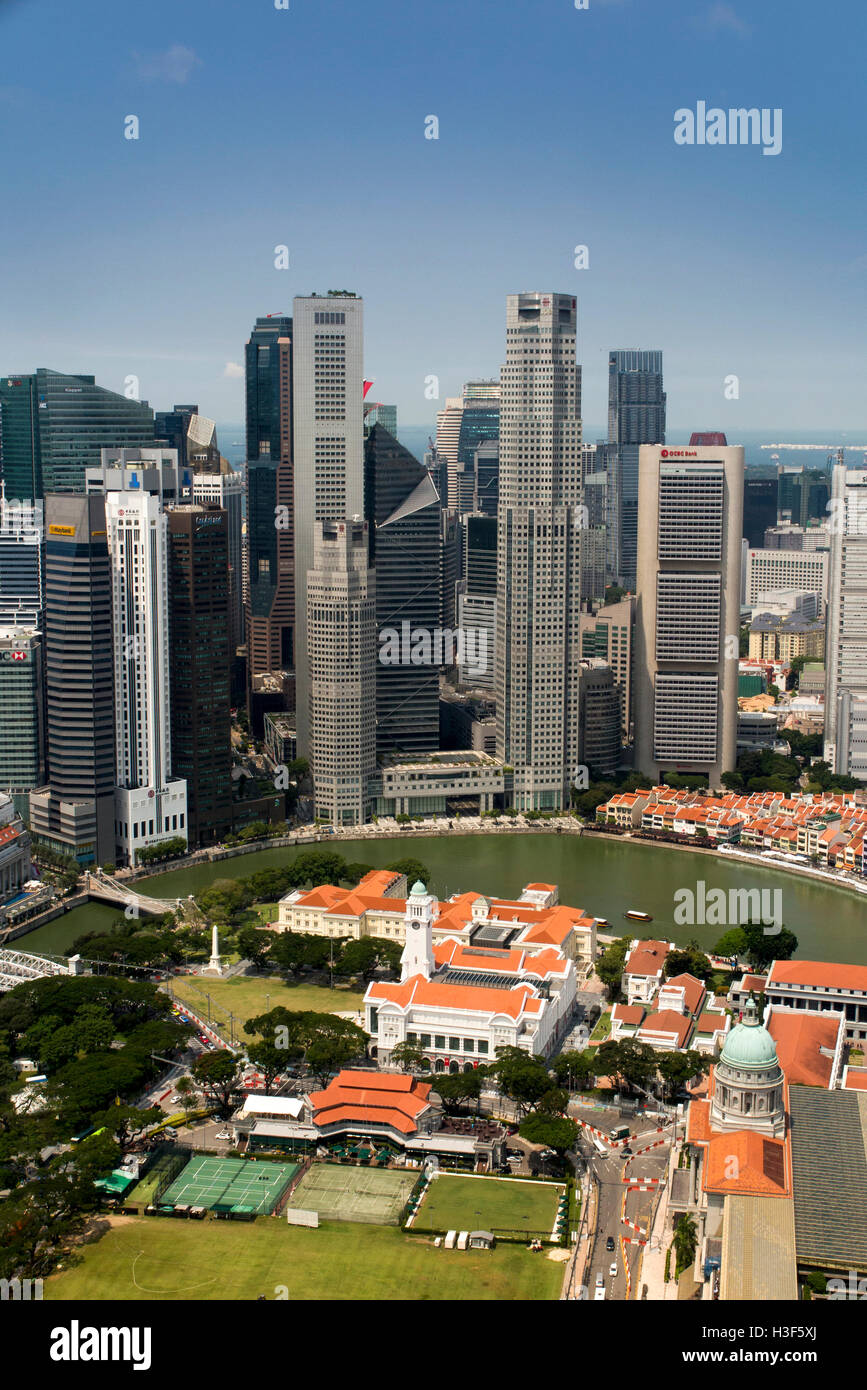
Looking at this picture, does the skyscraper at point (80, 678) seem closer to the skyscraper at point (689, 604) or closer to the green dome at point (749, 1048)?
the skyscraper at point (689, 604)

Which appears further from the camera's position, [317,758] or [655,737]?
[655,737]

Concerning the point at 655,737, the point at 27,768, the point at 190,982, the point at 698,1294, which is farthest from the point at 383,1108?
the point at 655,737

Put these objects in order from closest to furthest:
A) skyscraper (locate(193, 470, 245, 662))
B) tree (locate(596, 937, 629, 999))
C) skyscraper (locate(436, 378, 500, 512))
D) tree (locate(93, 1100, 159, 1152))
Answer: tree (locate(93, 1100, 159, 1152))
tree (locate(596, 937, 629, 999))
skyscraper (locate(193, 470, 245, 662))
skyscraper (locate(436, 378, 500, 512))

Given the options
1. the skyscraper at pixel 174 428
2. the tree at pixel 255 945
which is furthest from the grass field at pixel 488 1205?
the skyscraper at pixel 174 428

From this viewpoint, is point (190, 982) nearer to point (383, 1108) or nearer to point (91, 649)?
point (383, 1108)

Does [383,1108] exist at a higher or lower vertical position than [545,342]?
lower

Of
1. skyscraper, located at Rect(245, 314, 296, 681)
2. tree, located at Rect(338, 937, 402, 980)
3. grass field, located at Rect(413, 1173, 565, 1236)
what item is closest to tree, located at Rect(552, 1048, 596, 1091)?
grass field, located at Rect(413, 1173, 565, 1236)

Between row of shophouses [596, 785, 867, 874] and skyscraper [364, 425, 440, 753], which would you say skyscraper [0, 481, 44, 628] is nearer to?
skyscraper [364, 425, 440, 753]
